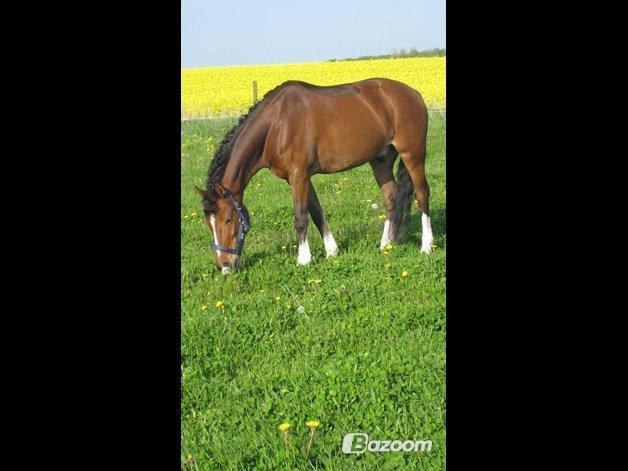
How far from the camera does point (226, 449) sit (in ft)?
11.2

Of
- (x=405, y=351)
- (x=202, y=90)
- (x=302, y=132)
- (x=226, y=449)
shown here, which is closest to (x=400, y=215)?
(x=302, y=132)

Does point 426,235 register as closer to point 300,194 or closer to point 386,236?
point 386,236

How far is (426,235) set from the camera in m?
4.54

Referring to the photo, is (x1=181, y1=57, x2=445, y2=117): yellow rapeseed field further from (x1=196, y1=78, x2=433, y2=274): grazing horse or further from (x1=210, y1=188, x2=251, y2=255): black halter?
(x1=210, y1=188, x2=251, y2=255): black halter

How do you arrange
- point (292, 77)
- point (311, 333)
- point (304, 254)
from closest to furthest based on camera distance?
point (311, 333), point (292, 77), point (304, 254)

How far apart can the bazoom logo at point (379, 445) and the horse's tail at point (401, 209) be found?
1481 mm

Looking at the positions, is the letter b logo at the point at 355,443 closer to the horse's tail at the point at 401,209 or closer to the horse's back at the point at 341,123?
the horse's tail at the point at 401,209

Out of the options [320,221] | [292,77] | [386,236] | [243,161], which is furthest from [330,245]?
[292,77]

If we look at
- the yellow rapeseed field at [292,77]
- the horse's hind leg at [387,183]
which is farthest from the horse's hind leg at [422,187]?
the yellow rapeseed field at [292,77]

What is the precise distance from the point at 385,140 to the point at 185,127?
137 centimetres

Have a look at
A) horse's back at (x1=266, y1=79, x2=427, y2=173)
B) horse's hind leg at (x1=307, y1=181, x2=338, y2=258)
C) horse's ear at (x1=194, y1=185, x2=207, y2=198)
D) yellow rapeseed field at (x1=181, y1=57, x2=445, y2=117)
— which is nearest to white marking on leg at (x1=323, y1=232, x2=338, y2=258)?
horse's hind leg at (x1=307, y1=181, x2=338, y2=258)

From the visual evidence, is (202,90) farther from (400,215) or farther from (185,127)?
(400,215)

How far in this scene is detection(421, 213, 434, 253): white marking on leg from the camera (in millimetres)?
4434

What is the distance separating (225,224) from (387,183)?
1023 millimetres
